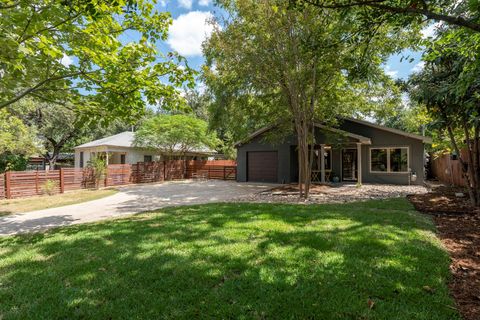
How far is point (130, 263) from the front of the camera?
147 inches

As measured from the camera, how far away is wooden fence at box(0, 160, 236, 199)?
11.2 meters

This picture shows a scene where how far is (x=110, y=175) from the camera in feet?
52.1

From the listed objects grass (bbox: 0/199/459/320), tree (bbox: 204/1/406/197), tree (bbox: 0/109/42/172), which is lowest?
grass (bbox: 0/199/459/320)

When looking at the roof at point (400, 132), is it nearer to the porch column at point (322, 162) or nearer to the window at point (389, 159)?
the window at point (389, 159)

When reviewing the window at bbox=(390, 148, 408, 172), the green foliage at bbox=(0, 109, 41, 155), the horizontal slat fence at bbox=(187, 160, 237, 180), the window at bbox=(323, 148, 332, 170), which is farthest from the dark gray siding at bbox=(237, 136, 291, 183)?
the green foliage at bbox=(0, 109, 41, 155)

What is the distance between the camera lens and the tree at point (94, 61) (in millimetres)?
3866

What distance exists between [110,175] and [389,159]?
15690mm

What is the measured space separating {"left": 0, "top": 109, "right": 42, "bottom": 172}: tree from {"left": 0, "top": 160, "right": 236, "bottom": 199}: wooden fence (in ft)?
6.57

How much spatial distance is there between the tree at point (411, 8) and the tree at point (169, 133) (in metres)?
15.7

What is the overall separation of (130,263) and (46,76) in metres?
3.54

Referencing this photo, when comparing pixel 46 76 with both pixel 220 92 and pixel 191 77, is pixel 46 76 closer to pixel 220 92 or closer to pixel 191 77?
pixel 191 77

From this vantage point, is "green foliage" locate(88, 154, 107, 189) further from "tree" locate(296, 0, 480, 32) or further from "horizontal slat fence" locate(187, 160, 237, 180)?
"tree" locate(296, 0, 480, 32)

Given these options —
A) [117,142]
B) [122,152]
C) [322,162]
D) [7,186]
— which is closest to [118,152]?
[122,152]

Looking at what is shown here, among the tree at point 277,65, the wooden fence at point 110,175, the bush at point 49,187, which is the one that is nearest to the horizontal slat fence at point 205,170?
the wooden fence at point 110,175
